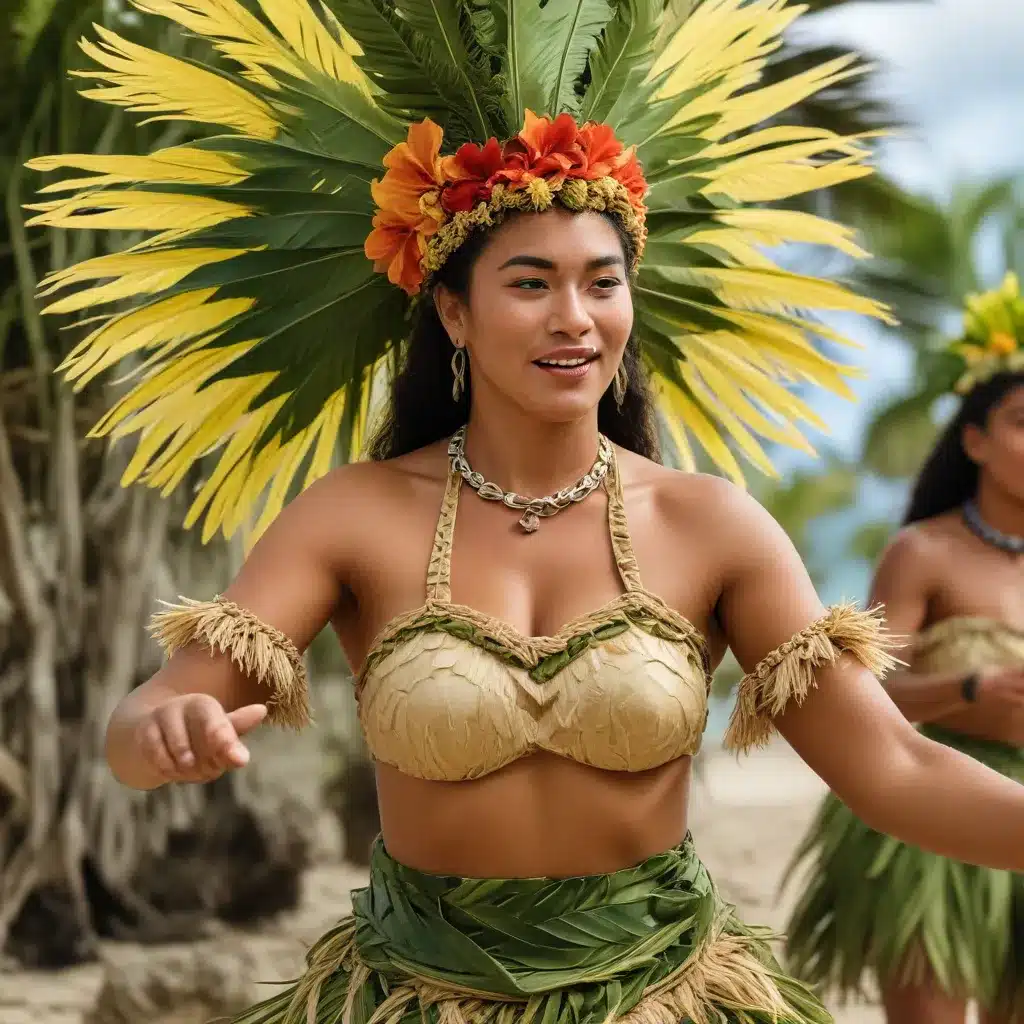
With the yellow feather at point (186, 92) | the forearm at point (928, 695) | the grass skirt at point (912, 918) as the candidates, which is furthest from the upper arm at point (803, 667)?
the grass skirt at point (912, 918)

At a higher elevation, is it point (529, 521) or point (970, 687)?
point (529, 521)

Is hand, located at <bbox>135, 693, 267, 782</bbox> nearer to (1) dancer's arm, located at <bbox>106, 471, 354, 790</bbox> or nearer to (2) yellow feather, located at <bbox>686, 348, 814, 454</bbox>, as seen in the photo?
(1) dancer's arm, located at <bbox>106, 471, 354, 790</bbox>

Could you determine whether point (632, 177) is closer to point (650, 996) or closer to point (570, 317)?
point (570, 317)

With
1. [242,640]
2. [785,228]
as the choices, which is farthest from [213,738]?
[785,228]

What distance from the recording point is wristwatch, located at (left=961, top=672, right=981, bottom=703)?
3.61 metres

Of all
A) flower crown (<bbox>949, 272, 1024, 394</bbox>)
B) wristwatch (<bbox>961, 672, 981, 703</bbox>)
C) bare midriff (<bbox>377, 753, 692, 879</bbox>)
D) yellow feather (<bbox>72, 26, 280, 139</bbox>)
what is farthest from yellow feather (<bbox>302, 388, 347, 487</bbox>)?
flower crown (<bbox>949, 272, 1024, 394</bbox>)

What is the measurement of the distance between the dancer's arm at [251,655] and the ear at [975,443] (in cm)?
234

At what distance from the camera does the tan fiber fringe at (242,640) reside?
224cm

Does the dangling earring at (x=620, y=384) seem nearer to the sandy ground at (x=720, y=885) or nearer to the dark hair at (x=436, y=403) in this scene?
the dark hair at (x=436, y=403)

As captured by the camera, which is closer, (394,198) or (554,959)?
(554,959)

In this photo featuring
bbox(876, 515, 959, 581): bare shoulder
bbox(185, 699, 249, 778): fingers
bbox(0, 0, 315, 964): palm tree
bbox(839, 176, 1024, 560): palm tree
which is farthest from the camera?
bbox(839, 176, 1024, 560): palm tree

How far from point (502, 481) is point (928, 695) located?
1.72 m

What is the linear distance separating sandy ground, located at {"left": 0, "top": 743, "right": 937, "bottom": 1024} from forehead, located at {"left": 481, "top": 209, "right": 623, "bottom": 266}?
2.60 feet

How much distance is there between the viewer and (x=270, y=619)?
2299 millimetres
